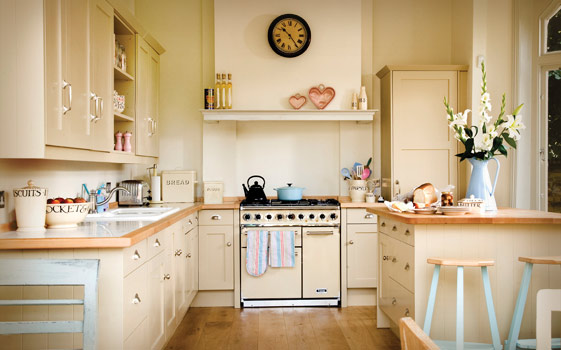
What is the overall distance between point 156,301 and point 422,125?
2.98 metres

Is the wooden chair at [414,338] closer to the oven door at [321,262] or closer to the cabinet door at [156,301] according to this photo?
the cabinet door at [156,301]

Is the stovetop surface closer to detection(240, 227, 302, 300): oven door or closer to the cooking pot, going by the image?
the cooking pot

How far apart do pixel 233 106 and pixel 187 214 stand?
4.35 feet

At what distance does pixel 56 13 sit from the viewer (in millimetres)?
2266

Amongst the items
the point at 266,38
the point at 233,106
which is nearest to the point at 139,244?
the point at 233,106

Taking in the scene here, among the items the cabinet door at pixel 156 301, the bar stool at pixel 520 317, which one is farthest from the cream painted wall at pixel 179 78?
the bar stool at pixel 520 317

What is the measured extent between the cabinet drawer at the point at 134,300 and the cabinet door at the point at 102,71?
0.86m

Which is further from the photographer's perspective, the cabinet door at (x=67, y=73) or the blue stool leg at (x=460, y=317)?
the blue stool leg at (x=460, y=317)

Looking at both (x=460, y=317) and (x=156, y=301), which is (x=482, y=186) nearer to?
(x=460, y=317)

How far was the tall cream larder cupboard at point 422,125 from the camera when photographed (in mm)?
4512

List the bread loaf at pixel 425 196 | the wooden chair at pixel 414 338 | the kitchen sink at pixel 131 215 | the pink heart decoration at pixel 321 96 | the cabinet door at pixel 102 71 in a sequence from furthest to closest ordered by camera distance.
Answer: the pink heart decoration at pixel 321 96
the bread loaf at pixel 425 196
the kitchen sink at pixel 131 215
the cabinet door at pixel 102 71
the wooden chair at pixel 414 338

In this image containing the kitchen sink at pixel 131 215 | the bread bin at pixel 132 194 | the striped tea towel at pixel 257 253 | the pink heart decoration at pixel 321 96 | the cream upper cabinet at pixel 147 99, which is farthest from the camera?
the pink heart decoration at pixel 321 96

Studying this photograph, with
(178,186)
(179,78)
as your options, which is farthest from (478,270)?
(179,78)

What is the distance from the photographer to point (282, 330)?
3.68 metres
